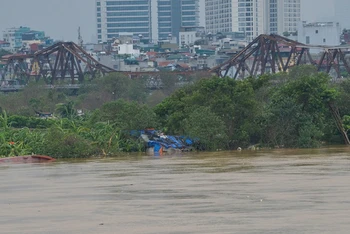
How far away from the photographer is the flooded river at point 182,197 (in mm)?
16656

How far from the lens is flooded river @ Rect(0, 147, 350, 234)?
16656 millimetres

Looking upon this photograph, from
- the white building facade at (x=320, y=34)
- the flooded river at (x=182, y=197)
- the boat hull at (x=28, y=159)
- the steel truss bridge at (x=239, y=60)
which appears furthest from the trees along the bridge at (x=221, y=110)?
the white building facade at (x=320, y=34)

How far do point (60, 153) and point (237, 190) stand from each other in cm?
1576

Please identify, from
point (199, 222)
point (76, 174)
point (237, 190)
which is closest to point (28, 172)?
point (76, 174)

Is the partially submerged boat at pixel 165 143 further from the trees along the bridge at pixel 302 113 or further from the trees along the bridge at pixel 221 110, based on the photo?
the trees along the bridge at pixel 302 113

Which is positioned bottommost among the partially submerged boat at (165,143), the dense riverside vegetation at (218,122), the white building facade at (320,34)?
the partially submerged boat at (165,143)

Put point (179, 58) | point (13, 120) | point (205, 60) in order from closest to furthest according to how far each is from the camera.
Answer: point (13, 120)
point (205, 60)
point (179, 58)

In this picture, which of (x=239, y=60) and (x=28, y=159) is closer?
(x=28, y=159)

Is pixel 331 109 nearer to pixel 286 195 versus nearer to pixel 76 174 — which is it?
pixel 76 174

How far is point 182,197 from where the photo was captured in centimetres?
2055

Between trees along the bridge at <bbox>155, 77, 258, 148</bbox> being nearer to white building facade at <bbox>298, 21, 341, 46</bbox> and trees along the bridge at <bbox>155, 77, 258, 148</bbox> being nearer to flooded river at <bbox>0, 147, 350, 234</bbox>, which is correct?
flooded river at <bbox>0, 147, 350, 234</bbox>

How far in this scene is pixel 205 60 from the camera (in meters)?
135

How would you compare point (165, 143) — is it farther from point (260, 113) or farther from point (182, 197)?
point (182, 197)

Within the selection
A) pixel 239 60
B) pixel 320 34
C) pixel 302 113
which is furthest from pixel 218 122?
pixel 320 34
